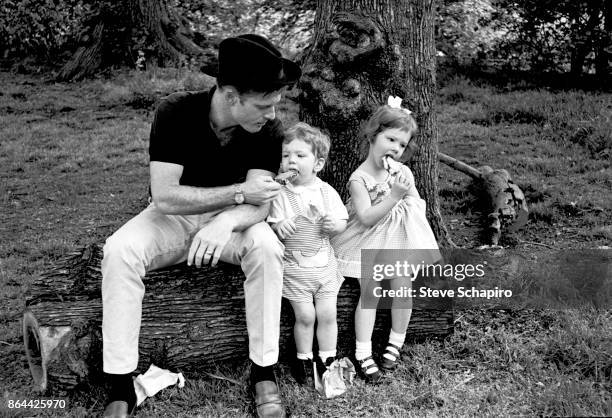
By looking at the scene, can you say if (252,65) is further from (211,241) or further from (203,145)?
(211,241)

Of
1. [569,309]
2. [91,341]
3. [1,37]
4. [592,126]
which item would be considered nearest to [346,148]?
[569,309]

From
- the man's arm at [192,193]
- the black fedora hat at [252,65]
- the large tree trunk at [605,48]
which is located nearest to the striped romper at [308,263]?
the man's arm at [192,193]

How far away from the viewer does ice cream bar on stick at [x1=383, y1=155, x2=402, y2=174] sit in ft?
11.8

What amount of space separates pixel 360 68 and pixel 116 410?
91.9 inches

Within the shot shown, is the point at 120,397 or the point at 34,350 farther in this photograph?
the point at 34,350

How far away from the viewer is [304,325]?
3.40m

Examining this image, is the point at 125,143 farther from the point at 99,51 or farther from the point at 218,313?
the point at 218,313

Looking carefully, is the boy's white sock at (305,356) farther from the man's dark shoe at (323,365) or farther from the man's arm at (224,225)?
the man's arm at (224,225)

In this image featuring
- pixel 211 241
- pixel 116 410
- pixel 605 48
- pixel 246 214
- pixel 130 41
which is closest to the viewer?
pixel 116 410

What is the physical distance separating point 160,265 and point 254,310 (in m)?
0.58

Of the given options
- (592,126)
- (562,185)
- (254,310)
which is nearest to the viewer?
(254,310)

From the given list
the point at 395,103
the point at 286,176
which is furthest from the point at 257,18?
the point at 286,176

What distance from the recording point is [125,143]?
308 inches

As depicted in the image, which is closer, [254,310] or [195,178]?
[254,310]
